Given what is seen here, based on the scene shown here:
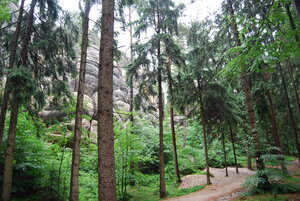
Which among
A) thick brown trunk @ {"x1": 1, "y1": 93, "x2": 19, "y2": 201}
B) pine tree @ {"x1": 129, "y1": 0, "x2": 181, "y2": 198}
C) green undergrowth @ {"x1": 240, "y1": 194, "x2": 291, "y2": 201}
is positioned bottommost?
green undergrowth @ {"x1": 240, "y1": 194, "x2": 291, "y2": 201}

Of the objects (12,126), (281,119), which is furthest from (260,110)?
(12,126)

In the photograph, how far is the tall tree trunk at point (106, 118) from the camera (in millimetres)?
3969

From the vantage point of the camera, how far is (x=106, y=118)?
171 inches

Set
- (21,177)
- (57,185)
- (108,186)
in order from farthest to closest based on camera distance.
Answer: (57,185), (21,177), (108,186)

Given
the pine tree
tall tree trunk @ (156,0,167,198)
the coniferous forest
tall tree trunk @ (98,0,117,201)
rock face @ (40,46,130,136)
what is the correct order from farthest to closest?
rock face @ (40,46,130,136)
the pine tree
tall tree trunk @ (156,0,167,198)
the coniferous forest
tall tree trunk @ (98,0,117,201)

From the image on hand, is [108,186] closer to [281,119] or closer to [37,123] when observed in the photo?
[37,123]

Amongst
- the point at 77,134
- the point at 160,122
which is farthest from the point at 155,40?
the point at 77,134

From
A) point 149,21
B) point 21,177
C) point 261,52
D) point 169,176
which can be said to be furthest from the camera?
point 169,176

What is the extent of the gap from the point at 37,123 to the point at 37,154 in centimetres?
150

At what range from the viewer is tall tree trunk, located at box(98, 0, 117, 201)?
3969 mm

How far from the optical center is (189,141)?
25328 millimetres

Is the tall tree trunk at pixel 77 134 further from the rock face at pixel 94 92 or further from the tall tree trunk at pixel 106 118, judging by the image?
the rock face at pixel 94 92

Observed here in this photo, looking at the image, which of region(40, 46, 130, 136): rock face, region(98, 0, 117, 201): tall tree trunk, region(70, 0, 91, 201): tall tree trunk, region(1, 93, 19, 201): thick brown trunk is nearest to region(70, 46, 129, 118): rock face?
region(40, 46, 130, 136): rock face

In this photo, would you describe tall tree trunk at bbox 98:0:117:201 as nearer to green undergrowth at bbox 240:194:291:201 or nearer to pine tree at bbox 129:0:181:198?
green undergrowth at bbox 240:194:291:201
